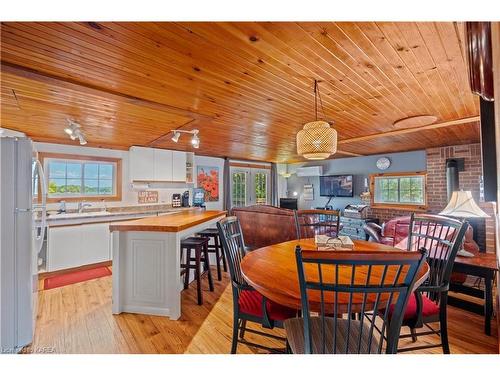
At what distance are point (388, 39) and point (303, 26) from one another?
0.53 meters

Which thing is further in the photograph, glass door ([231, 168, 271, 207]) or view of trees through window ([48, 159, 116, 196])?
glass door ([231, 168, 271, 207])

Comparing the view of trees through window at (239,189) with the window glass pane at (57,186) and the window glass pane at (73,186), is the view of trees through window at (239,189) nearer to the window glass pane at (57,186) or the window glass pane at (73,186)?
the window glass pane at (73,186)

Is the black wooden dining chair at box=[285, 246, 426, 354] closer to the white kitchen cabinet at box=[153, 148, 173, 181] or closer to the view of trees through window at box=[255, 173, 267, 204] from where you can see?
the white kitchen cabinet at box=[153, 148, 173, 181]

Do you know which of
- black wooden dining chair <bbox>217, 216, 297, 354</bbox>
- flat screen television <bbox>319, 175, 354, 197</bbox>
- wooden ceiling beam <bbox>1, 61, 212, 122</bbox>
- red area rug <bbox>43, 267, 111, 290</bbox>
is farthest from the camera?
flat screen television <bbox>319, 175, 354, 197</bbox>

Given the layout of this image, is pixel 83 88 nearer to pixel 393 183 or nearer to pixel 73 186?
pixel 73 186

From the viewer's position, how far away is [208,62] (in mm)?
1669

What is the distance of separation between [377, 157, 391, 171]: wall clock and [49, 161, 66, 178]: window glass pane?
6.60 m

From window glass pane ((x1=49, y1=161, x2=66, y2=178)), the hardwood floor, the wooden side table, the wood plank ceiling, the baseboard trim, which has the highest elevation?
the wood plank ceiling

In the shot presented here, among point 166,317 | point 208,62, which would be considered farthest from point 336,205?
point 208,62

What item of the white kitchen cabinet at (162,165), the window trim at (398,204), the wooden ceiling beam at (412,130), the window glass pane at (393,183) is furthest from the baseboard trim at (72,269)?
the window glass pane at (393,183)

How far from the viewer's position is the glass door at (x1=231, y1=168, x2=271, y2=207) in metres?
6.91

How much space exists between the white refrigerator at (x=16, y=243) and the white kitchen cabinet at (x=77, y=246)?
1914mm

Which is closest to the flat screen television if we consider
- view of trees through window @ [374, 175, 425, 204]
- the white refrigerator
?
view of trees through window @ [374, 175, 425, 204]
